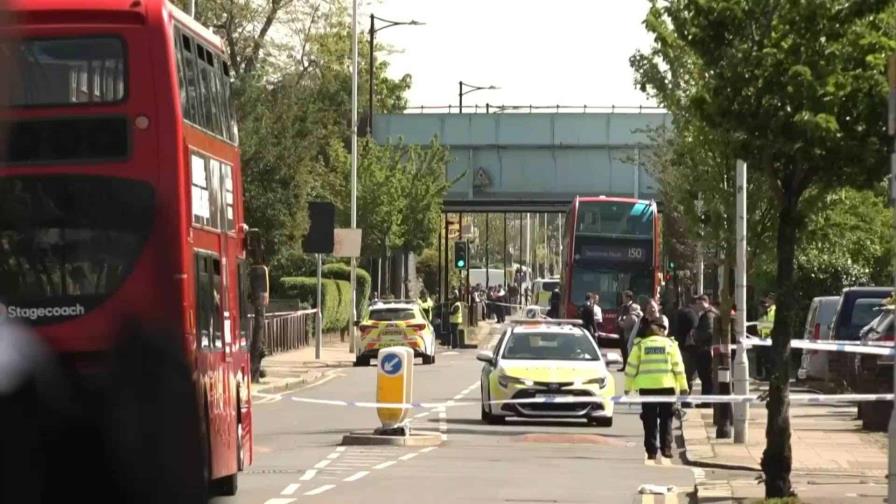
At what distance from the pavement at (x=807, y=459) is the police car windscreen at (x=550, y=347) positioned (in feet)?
5.90

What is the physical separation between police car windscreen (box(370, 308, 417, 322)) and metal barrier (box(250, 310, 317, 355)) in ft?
13.8

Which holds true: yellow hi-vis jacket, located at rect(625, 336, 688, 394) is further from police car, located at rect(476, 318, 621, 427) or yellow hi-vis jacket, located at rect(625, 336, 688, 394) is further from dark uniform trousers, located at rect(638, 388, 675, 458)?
police car, located at rect(476, 318, 621, 427)

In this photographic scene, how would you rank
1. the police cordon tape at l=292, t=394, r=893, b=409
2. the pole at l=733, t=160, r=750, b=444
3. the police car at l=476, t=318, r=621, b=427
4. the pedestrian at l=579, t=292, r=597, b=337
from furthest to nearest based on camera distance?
the pedestrian at l=579, t=292, r=597, b=337 < the police car at l=476, t=318, r=621, b=427 < the pole at l=733, t=160, r=750, b=444 < the police cordon tape at l=292, t=394, r=893, b=409

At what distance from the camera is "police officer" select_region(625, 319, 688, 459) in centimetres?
2070

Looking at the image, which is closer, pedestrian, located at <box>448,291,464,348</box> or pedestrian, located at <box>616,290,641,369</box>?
pedestrian, located at <box>616,290,641,369</box>

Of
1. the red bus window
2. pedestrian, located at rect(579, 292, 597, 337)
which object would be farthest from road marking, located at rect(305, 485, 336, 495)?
pedestrian, located at rect(579, 292, 597, 337)

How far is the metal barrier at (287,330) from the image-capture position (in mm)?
50062

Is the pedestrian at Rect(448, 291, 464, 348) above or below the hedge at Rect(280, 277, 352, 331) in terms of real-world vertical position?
below

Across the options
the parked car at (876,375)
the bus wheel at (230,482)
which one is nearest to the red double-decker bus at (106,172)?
the bus wheel at (230,482)

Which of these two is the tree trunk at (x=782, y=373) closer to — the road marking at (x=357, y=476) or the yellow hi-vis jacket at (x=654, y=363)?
the road marking at (x=357, y=476)

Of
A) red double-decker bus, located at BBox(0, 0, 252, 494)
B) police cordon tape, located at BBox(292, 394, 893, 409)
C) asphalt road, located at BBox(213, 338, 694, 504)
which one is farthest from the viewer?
police cordon tape, located at BBox(292, 394, 893, 409)

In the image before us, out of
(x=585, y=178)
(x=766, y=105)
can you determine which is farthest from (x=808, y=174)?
(x=585, y=178)

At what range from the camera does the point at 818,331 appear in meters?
33.8

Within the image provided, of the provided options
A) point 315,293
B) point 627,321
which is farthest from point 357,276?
point 627,321
